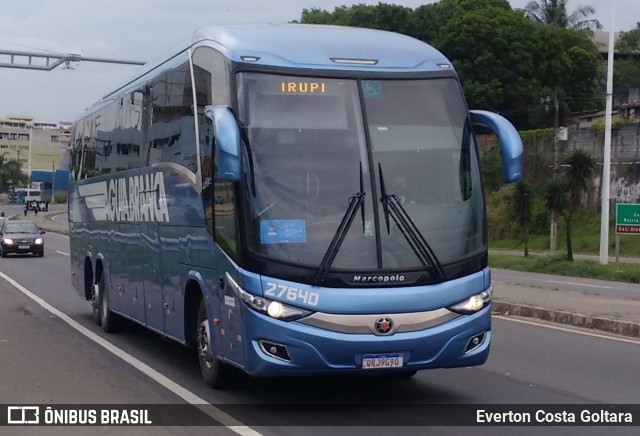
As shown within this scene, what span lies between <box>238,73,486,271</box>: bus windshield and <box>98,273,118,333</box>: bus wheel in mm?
7253

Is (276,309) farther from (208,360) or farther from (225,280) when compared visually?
(208,360)

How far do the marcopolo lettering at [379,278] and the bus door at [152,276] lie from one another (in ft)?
13.0

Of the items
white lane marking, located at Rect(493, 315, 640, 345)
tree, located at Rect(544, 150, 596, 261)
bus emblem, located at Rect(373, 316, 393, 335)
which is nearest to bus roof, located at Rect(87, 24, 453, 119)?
bus emblem, located at Rect(373, 316, 393, 335)

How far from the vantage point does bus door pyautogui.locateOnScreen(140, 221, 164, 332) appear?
1185 cm

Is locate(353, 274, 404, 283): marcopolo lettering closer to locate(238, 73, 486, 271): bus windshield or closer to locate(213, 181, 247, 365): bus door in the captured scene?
locate(238, 73, 486, 271): bus windshield

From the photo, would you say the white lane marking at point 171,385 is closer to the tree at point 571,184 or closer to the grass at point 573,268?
the grass at point 573,268

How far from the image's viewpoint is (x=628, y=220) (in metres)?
34.0

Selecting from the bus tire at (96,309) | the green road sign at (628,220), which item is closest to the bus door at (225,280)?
the bus tire at (96,309)

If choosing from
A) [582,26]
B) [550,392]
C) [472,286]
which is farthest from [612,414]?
[582,26]

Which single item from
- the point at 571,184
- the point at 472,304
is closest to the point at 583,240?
the point at 571,184

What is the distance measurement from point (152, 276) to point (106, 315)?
3479 mm

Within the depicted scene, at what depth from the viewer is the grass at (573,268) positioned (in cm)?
3170

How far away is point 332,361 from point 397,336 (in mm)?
598

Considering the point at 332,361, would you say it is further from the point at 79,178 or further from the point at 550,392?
the point at 79,178
